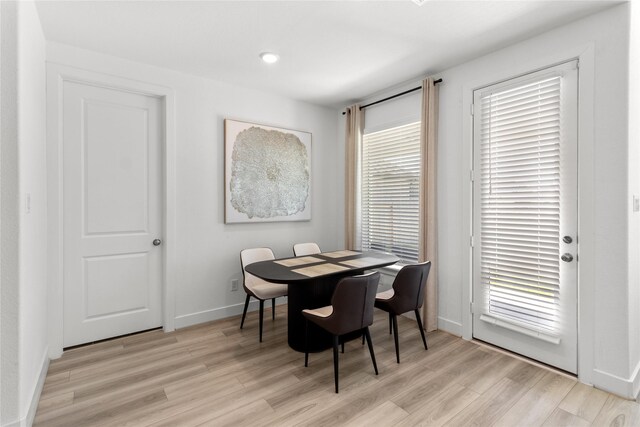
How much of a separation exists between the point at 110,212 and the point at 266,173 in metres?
1.66

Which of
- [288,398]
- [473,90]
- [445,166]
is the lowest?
[288,398]

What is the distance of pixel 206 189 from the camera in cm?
356

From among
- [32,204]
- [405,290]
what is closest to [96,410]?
[32,204]

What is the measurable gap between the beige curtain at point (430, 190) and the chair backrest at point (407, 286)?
611 millimetres

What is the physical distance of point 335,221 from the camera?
184 inches

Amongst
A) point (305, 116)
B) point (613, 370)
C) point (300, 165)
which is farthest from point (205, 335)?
point (613, 370)

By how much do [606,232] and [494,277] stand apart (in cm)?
91

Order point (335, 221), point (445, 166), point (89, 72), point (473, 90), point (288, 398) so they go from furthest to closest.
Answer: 1. point (335, 221)
2. point (445, 166)
3. point (473, 90)
4. point (89, 72)
5. point (288, 398)

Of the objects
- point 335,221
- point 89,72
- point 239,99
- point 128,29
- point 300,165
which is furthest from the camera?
point 335,221

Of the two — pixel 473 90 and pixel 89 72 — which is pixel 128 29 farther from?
pixel 473 90

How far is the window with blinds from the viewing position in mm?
3693

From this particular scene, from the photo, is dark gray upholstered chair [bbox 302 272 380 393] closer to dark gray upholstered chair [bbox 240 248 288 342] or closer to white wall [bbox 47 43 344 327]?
dark gray upholstered chair [bbox 240 248 288 342]

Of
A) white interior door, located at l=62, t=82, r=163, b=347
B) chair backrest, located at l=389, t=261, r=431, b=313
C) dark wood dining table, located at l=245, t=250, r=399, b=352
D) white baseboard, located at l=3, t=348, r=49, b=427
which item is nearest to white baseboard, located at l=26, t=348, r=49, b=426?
white baseboard, located at l=3, t=348, r=49, b=427

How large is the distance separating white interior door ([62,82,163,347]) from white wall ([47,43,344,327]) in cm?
22
